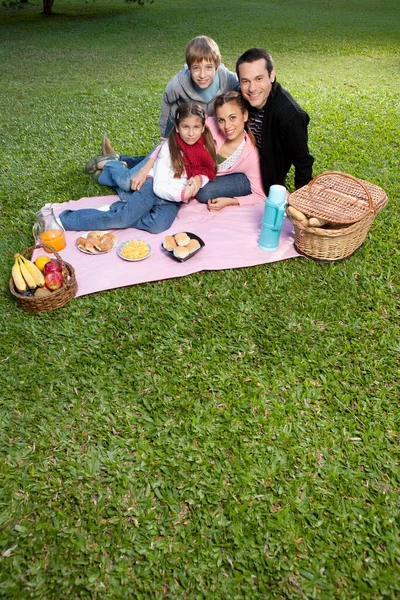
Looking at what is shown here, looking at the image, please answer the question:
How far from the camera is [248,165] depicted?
4473mm

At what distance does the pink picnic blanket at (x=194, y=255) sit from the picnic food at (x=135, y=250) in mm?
67

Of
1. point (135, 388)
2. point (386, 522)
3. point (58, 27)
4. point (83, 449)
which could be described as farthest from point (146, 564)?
point (58, 27)

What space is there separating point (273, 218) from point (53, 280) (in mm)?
1976

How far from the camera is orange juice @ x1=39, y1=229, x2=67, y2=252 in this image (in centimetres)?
384

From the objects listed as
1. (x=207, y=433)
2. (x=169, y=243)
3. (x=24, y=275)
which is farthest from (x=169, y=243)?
(x=207, y=433)

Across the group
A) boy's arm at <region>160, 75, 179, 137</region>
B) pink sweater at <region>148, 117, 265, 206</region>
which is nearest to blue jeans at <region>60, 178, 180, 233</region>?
pink sweater at <region>148, 117, 265, 206</region>

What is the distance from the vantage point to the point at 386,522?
2.11m

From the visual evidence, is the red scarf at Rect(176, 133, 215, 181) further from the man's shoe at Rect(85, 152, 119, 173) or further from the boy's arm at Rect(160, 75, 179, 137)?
the man's shoe at Rect(85, 152, 119, 173)

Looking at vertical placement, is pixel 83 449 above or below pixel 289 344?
below

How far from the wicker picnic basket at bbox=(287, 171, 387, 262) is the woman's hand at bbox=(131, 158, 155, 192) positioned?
1659mm

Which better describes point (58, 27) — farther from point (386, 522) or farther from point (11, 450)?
point (386, 522)

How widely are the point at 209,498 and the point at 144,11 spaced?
23318mm

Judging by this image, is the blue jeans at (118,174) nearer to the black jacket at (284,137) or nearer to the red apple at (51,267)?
the black jacket at (284,137)

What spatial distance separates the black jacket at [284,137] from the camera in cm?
385
